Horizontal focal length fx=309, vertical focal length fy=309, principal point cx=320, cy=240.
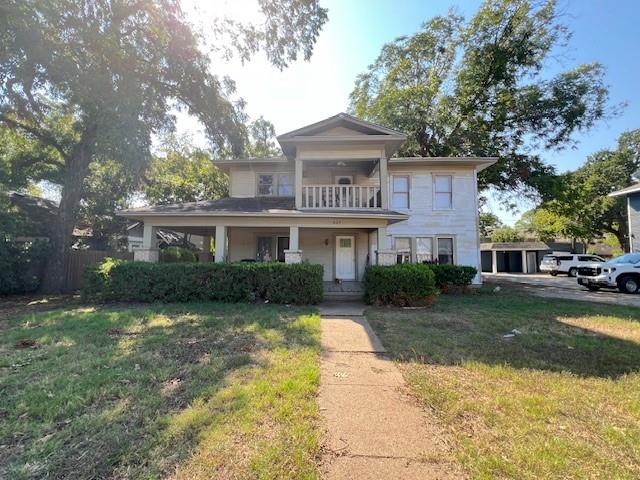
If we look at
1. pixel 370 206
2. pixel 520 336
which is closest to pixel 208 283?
pixel 370 206

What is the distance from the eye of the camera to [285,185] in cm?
1537

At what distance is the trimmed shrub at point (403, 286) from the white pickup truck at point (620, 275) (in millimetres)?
10505

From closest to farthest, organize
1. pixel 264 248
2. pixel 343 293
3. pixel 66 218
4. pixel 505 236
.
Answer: pixel 343 293 → pixel 66 218 → pixel 264 248 → pixel 505 236

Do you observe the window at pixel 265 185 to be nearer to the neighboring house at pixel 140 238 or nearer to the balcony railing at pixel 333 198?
the balcony railing at pixel 333 198

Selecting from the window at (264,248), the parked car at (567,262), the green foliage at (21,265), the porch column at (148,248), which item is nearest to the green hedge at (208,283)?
the porch column at (148,248)

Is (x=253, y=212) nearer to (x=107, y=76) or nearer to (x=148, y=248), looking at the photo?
(x=148, y=248)

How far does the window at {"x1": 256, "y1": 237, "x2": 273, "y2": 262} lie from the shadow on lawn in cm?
759

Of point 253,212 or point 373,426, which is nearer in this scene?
point 373,426

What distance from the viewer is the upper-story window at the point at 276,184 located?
15.3m

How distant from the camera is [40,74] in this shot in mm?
11398

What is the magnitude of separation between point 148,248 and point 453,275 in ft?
40.4

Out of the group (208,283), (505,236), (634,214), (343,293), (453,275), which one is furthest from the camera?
(505,236)

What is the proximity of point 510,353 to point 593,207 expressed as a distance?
38.0 meters

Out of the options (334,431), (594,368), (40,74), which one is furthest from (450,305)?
(40,74)
